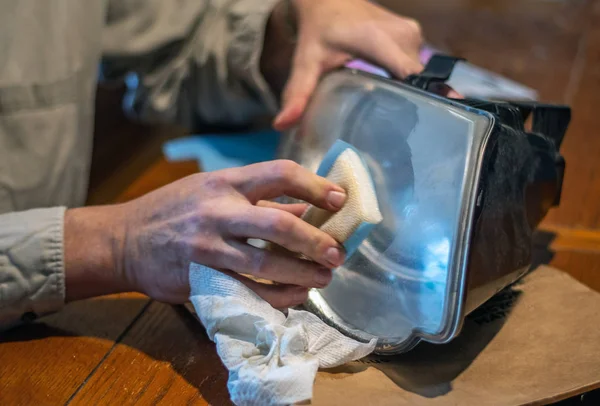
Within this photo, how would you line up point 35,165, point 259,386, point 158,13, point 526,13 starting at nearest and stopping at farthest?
point 259,386, point 35,165, point 158,13, point 526,13

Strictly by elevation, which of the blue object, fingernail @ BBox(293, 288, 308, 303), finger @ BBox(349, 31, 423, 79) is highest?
finger @ BBox(349, 31, 423, 79)

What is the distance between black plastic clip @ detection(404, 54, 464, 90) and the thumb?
0.11 metres

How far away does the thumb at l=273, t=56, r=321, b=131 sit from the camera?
0.54 m

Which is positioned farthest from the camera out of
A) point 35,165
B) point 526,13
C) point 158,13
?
point 526,13

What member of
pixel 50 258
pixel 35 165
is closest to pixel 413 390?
pixel 50 258

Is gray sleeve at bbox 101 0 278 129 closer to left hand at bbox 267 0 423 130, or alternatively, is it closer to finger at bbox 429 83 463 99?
left hand at bbox 267 0 423 130

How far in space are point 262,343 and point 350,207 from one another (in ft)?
0.31

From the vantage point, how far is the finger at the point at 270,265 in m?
0.36

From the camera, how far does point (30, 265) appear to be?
15.5 inches

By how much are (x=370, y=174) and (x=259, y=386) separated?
0.16 m

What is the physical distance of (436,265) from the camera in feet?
1.13

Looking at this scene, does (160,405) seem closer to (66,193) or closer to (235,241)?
(235,241)

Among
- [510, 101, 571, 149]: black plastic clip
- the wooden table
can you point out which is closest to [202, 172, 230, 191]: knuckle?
the wooden table

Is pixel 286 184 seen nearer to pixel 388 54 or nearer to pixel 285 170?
pixel 285 170
